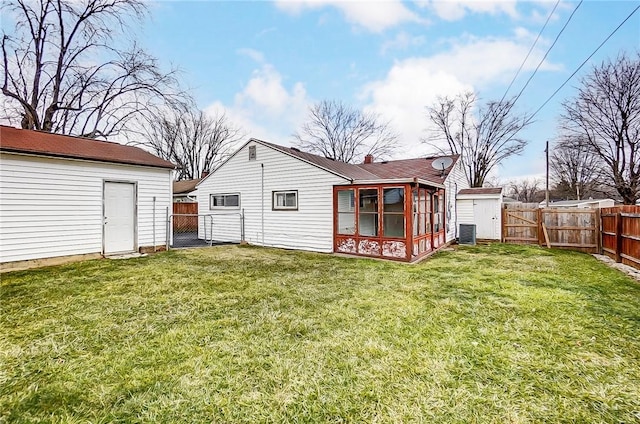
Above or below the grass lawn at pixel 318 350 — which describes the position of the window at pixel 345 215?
above

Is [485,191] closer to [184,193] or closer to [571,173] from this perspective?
[184,193]

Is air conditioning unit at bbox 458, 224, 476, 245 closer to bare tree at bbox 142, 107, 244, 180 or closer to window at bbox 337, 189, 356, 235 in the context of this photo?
window at bbox 337, 189, 356, 235

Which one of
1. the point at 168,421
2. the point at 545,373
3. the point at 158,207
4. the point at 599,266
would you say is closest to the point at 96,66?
the point at 158,207

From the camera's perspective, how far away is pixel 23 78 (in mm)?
14039

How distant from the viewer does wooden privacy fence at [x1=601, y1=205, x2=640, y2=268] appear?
7.01 metres

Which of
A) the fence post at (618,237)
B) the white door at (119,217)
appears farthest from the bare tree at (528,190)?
the white door at (119,217)

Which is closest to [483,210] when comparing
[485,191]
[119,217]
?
[485,191]

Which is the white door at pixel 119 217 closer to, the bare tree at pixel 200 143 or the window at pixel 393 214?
the window at pixel 393 214

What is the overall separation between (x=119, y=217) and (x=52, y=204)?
5.01ft

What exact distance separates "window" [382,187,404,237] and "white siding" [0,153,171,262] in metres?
7.41

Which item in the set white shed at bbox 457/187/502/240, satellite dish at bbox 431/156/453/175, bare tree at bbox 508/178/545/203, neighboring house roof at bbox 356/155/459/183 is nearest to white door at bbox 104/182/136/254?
neighboring house roof at bbox 356/155/459/183

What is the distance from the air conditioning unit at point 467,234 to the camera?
12.0m

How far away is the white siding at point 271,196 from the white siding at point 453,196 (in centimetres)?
575

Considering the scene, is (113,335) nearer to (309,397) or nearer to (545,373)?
(309,397)
